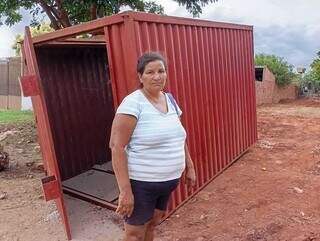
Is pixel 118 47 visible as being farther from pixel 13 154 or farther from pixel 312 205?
pixel 13 154

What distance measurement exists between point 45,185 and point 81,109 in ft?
9.89

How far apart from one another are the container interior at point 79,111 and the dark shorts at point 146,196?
3037mm

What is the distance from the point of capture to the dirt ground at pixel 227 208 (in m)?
4.46

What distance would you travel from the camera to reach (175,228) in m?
4.63

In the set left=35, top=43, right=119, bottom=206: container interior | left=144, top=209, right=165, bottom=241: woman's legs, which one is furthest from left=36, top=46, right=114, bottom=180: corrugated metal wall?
left=144, top=209, right=165, bottom=241: woman's legs

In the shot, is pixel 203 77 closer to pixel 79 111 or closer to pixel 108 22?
pixel 108 22

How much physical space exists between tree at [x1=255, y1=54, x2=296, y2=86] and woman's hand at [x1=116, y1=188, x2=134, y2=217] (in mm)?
16681

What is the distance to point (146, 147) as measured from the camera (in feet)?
9.30

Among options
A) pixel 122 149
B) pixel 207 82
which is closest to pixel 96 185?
pixel 207 82

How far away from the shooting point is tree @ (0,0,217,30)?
33.5ft

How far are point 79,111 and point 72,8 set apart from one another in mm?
4892

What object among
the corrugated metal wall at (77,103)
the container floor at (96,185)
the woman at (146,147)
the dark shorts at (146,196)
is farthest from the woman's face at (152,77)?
the corrugated metal wall at (77,103)

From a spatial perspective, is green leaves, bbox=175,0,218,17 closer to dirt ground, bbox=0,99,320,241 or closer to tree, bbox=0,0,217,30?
tree, bbox=0,0,217,30

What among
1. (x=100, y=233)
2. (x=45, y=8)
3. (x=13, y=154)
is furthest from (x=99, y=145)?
(x=45, y=8)
